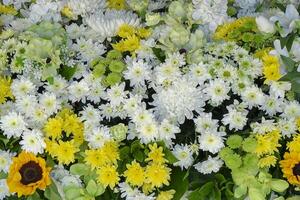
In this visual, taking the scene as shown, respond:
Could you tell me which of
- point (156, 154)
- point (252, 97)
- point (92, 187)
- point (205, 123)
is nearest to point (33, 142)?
point (92, 187)

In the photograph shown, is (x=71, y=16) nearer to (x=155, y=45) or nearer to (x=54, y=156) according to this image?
(x=155, y=45)

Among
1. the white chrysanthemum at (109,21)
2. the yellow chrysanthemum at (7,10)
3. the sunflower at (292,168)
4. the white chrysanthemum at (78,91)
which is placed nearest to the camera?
the sunflower at (292,168)

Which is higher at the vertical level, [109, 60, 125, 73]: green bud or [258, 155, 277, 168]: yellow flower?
[109, 60, 125, 73]: green bud

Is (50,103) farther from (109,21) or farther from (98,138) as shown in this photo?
(109,21)

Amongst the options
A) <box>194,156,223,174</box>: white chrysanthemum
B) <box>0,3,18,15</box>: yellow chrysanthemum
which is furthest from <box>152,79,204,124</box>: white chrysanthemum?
<box>0,3,18,15</box>: yellow chrysanthemum

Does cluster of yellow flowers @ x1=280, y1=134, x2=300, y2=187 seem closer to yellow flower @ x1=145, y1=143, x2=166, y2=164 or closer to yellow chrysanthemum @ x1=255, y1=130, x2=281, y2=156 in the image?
yellow chrysanthemum @ x1=255, y1=130, x2=281, y2=156

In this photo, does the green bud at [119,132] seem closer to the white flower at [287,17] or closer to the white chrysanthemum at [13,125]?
the white chrysanthemum at [13,125]

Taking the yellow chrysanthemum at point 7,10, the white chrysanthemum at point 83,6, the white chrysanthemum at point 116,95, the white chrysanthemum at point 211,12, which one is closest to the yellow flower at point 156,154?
the white chrysanthemum at point 116,95
